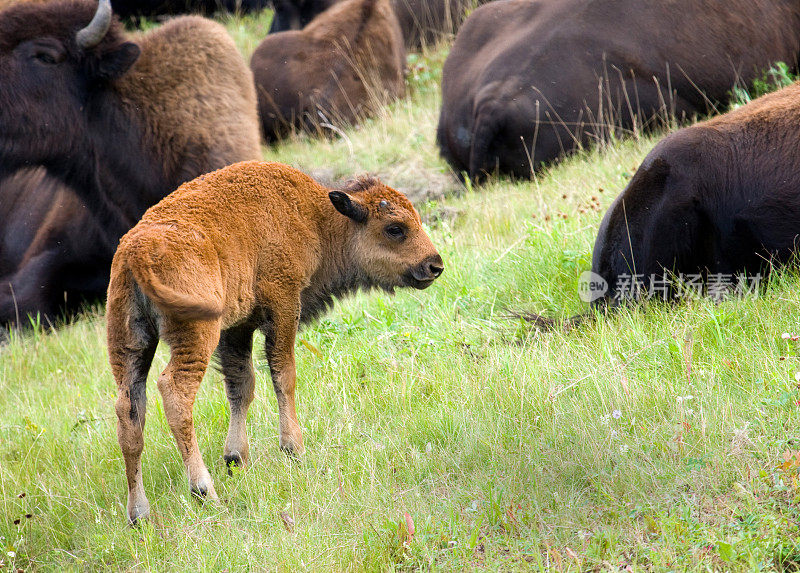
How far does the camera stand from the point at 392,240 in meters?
4.80

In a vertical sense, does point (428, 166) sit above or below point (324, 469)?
below

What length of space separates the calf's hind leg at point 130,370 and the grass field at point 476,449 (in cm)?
37

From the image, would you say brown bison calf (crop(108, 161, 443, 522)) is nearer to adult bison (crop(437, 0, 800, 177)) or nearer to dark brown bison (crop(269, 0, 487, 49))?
adult bison (crop(437, 0, 800, 177))

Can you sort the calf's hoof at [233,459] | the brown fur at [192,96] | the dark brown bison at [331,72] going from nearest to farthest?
the calf's hoof at [233,459]
the brown fur at [192,96]
the dark brown bison at [331,72]

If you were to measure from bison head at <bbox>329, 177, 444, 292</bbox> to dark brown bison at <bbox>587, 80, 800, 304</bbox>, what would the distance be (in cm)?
152

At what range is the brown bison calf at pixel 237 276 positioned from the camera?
3.89 meters

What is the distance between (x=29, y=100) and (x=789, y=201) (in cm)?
626

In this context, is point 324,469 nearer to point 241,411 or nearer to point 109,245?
point 241,411

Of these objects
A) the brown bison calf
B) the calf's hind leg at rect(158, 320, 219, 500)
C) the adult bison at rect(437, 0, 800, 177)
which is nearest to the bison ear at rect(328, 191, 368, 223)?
the brown bison calf

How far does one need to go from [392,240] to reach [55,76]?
4.91 m

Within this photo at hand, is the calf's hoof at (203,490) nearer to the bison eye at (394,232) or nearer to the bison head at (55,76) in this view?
the bison eye at (394,232)

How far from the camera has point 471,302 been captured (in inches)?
253

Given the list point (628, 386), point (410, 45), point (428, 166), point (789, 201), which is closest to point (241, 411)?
point (628, 386)

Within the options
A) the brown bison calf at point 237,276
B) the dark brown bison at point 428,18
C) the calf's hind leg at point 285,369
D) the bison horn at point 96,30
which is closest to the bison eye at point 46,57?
the bison horn at point 96,30
